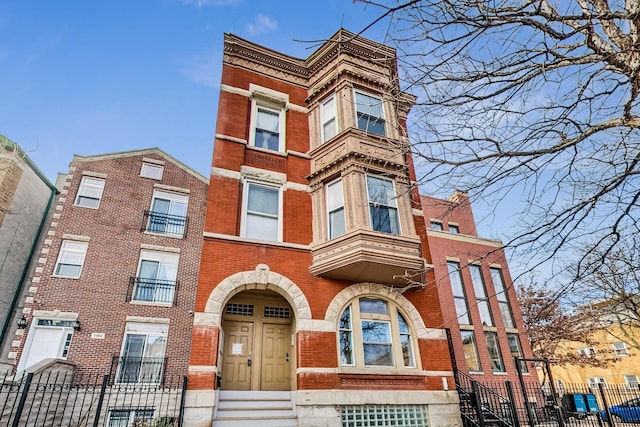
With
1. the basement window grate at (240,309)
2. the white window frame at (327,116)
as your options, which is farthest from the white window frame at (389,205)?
the basement window grate at (240,309)

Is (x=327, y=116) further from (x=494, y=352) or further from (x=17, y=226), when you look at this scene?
(x=17, y=226)

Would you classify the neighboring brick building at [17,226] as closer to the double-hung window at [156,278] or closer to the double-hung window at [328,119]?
the double-hung window at [156,278]

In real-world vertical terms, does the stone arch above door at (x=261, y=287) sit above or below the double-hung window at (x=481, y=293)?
below

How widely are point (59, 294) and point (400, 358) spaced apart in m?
13.1

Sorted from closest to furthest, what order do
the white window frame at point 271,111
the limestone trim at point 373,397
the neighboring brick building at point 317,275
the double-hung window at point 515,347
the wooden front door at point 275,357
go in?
the limestone trim at point 373,397 → the neighboring brick building at point 317,275 → the wooden front door at point 275,357 → the white window frame at point 271,111 → the double-hung window at point 515,347

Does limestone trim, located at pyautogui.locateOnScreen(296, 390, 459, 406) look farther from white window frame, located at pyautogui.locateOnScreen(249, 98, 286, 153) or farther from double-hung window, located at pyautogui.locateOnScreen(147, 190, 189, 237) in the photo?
double-hung window, located at pyautogui.locateOnScreen(147, 190, 189, 237)

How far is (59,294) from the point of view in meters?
14.0

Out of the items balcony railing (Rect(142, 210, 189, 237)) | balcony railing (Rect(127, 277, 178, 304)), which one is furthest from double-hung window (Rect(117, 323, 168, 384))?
balcony railing (Rect(142, 210, 189, 237))

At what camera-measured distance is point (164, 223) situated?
16.9 meters

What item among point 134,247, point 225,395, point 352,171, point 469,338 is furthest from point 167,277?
point 469,338

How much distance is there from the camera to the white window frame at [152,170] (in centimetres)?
1788

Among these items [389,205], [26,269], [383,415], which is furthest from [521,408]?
[26,269]

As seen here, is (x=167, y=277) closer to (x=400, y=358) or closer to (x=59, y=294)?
(x=59, y=294)

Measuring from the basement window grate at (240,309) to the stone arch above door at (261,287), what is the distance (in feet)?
3.45
